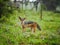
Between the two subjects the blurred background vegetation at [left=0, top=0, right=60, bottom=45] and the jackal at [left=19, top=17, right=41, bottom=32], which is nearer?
the blurred background vegetation at [left=0, top=0, right=60, bottom=45]

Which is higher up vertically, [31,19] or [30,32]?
[31,19]

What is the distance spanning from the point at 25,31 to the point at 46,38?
1.37 feet

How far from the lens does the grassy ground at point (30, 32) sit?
3.37 meters

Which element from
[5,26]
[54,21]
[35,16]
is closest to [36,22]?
[35,16]

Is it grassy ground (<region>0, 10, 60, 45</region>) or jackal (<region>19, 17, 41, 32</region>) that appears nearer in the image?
grassy ground (<region>0, 10, 60, 45</region>)

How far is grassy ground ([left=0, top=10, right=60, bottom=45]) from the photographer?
3365 millimetres

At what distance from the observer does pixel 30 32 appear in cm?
347

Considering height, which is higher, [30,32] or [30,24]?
[30,24]

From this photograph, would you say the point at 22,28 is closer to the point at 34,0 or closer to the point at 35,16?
the point at 35,16

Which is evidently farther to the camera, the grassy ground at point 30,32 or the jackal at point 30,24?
the jackal at point 30,24

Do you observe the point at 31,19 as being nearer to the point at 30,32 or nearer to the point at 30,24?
the point at 30,24

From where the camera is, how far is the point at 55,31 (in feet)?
11.4

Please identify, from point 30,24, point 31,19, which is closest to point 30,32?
point 30,24

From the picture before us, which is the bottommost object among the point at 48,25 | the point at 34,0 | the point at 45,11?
the point at 48,25
